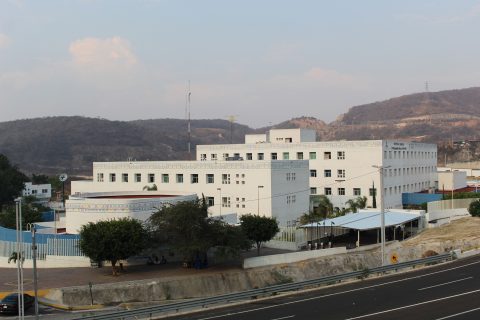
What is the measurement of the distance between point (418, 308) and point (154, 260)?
77.3ft

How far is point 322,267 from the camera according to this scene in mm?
48438

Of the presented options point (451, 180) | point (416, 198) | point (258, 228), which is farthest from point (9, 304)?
point (451, 180)

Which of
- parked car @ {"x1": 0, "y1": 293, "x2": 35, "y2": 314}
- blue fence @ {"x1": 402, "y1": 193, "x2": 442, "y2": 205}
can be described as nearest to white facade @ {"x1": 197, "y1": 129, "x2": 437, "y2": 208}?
blue fence @ {"x1": 402, "y1": 193, "x2": 442, "y2": 205}

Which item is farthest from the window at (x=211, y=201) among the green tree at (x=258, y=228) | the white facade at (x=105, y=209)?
the white facade at (x=105, y=209)

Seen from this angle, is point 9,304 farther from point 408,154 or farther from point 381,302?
point 408,154

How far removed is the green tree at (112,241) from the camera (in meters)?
41.0

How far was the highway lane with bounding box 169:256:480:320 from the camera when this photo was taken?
2848 cm

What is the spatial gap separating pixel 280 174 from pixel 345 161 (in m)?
21.7

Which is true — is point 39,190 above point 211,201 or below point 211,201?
below

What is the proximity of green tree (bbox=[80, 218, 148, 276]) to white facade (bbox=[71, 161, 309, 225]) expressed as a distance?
71.5 ft

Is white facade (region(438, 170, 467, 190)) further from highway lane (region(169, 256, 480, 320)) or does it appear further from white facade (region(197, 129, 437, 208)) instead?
highway lane (region(169, 256, 480, 320))

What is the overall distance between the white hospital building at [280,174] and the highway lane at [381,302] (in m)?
25.0

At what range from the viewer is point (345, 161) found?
285 feet

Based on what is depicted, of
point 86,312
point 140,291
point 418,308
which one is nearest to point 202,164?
point 140,291
